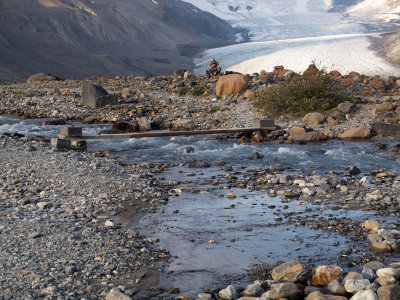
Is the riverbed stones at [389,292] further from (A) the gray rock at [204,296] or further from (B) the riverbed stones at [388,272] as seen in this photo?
(A) the gray rock at [204,296]

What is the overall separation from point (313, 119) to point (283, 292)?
1133cm

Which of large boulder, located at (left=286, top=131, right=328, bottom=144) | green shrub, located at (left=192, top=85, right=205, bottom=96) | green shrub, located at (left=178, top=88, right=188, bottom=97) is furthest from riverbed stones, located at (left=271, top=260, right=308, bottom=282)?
green shrub, located at (left=178, top=88, right=188, bottom=97)

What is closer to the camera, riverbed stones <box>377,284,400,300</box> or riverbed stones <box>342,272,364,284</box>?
riverbed stones <box>377,284,400,300</box>

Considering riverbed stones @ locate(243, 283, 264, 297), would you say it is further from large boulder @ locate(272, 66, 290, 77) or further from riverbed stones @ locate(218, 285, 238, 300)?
large boulder @ locate(272, 66, 290, 77)

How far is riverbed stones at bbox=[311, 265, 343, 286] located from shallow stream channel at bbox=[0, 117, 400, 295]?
41cm

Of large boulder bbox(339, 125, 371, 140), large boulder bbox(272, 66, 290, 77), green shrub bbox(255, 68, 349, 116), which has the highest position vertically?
large boulder bbox(272, 66, 290, 77)

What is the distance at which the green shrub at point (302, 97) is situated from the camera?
16.5 m

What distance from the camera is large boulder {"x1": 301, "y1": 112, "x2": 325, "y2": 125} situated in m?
15.3

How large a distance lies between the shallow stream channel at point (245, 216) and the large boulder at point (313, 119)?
274cm

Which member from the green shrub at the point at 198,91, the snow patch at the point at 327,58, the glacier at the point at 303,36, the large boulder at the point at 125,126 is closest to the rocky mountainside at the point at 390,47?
the glacier at the point at 303,36

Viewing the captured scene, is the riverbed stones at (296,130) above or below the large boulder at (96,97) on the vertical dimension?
below

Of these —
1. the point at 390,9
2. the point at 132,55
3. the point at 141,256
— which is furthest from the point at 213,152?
the point at 390,9

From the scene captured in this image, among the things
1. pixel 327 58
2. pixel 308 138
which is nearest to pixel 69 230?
pixel 308 138

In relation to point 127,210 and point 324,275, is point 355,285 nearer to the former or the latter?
point 324,275
